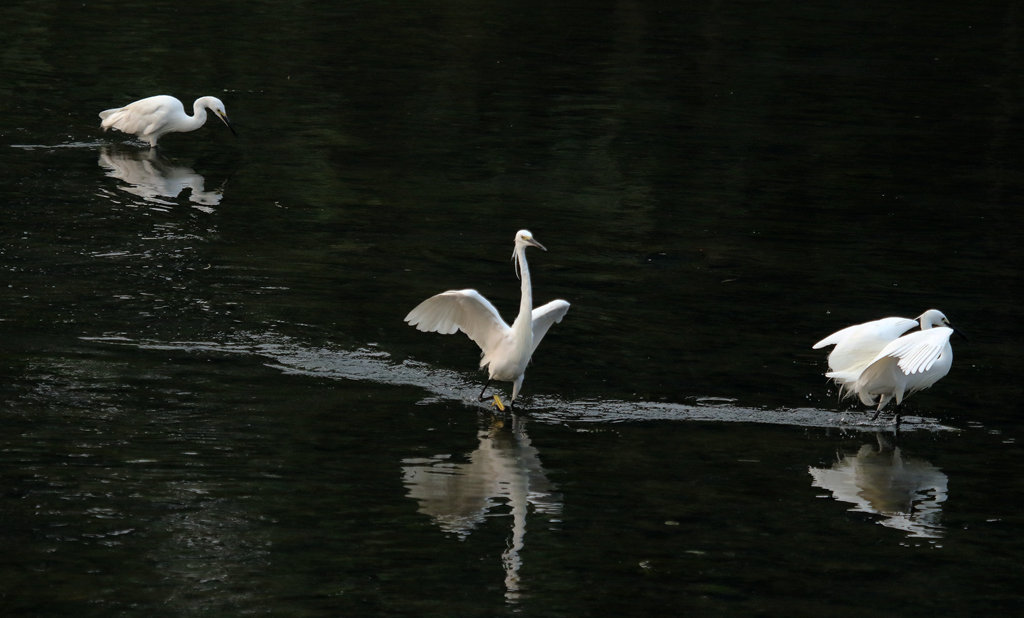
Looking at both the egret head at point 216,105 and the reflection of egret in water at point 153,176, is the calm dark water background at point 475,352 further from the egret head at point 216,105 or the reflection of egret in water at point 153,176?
the egret head at point 216,105

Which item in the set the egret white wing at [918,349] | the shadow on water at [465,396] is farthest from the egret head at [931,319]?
the egret white wing at [918,349]

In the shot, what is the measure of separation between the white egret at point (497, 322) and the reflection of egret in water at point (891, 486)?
2.58 metres

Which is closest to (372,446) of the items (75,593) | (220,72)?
(75,593)

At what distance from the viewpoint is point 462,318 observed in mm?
12609

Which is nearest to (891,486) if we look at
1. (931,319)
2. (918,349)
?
(918,349)

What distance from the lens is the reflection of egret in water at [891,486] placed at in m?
10.2

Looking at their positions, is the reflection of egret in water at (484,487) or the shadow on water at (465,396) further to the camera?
the shadow on water at (465,396)

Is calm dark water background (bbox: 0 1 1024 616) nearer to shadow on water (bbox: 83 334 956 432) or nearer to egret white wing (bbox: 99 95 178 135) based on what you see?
shadow on water (bbox: 83 334 956 432)

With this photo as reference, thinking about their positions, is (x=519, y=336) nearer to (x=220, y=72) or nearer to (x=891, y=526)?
(x=891, y=526)

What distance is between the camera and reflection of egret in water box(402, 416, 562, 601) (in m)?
9.77

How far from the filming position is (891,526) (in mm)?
10078

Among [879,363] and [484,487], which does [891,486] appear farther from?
[484,487]

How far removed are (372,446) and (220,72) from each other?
19329 millimetres

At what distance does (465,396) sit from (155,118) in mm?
10783
